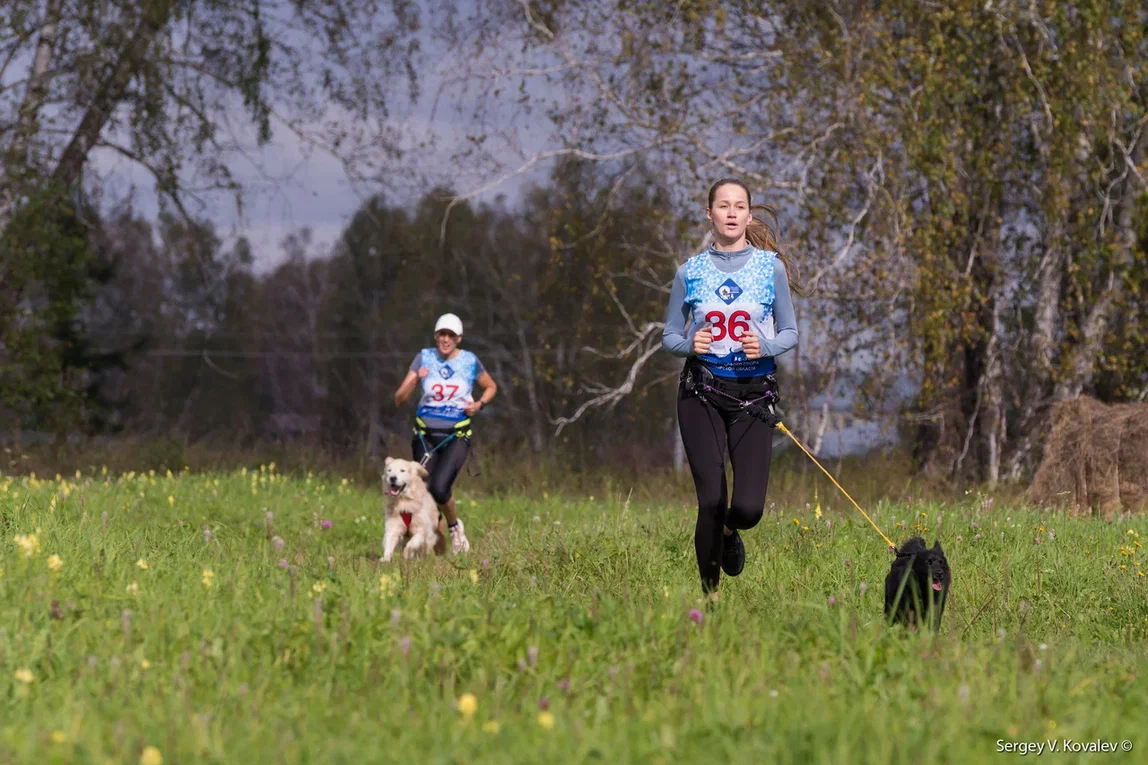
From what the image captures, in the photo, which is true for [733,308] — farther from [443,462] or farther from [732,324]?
[443,462]

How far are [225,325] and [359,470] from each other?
174 feet

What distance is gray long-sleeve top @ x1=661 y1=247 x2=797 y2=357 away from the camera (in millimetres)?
6652

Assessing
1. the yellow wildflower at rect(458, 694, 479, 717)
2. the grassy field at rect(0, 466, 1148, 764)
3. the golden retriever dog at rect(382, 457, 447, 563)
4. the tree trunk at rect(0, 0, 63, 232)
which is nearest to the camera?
the grassy field at rect(0, 466, 1148, 764)

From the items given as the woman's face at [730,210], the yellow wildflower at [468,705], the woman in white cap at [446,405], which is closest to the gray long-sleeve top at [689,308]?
the woman's face at [730,210]

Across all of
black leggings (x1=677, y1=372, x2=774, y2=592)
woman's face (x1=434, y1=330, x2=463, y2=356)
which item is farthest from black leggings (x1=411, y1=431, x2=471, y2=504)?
black leggings (x1=677, y1=372, x2=774, y2=592)

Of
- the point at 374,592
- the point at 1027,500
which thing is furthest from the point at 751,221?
the point at 1027,500

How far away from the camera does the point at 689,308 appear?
6.85 meters

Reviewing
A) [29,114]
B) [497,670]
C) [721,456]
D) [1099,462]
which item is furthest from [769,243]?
[29,114]

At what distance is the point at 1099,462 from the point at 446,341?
21.6 ft

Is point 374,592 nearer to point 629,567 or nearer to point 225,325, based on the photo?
point 629,567

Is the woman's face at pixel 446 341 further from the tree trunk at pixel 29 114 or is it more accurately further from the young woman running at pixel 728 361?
the tree trunk at pixel 29 114

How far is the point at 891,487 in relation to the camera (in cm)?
1366

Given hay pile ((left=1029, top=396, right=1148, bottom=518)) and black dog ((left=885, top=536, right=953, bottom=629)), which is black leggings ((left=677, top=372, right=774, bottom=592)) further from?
hay pile ((left=1029, top=396, right=1148, bottom=518))

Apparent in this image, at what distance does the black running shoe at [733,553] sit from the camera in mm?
6934
